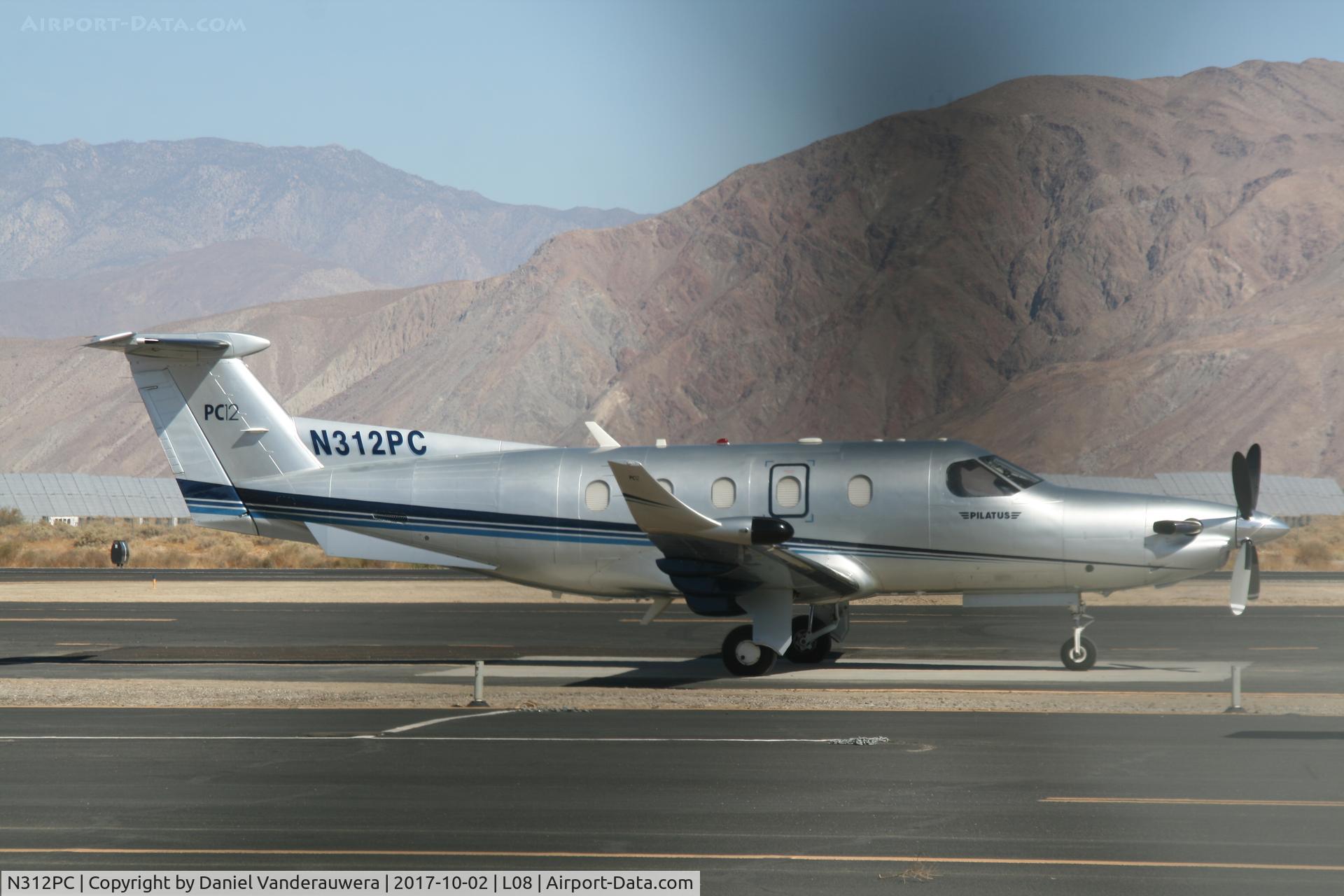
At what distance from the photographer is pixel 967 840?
31.3ft

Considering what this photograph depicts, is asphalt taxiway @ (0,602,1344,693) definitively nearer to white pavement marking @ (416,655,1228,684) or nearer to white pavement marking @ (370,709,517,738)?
white pavement marking @ (416,655,1228,684)

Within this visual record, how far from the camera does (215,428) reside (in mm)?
22344

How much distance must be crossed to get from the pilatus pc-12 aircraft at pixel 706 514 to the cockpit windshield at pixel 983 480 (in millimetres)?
31

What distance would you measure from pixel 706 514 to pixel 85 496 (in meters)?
74.9

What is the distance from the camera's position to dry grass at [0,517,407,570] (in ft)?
182

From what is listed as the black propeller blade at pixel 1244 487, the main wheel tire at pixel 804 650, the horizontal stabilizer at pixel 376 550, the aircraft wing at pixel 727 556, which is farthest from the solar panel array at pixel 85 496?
the black propeller blade at pixel 1244 487

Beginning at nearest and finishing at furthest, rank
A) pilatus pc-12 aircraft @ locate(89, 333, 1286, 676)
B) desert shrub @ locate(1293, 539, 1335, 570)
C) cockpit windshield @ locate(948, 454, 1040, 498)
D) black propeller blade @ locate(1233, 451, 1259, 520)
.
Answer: black propeller blade @ locate(1233, 451, 1259, 520)
pilatus pc-12 aircraft @ locate(89, 333, 1286, 676)
cockpit windshield @ locate(948, 454, 1040, 498)
desert shrub @ locate(1293, 539, 1335, 570)

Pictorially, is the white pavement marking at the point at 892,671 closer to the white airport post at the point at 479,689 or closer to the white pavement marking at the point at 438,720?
the white airport post at the point at 479,689

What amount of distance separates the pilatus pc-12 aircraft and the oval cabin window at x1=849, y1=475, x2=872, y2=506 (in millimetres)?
32

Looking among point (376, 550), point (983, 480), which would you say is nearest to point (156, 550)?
point (376, 550)

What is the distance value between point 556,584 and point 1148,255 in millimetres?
110146

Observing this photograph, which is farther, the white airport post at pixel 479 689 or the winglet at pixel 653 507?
the winglet at pixel 653 507

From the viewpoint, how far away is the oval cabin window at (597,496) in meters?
21.1

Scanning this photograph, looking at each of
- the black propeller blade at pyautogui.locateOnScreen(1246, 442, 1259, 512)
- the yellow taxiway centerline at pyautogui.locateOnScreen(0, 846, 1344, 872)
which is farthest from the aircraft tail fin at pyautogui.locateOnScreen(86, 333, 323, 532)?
the black propeller blade at pyautogui.locateOnScreen(1246, 442, 1259, 512)
